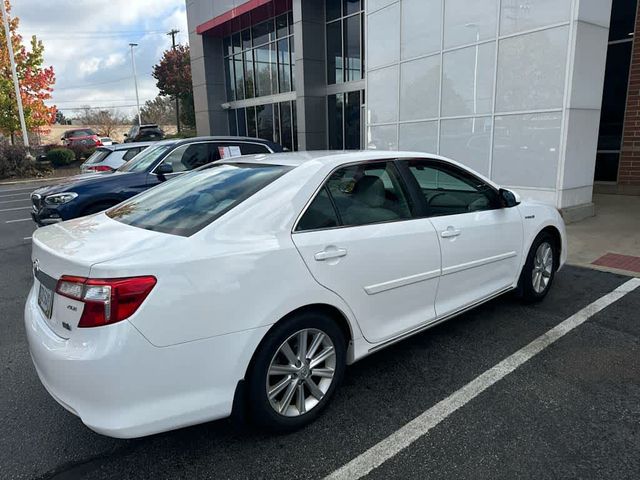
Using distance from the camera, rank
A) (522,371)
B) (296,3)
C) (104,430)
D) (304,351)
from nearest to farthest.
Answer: (104,430) → (304,351) → (522,371) → (296,3)

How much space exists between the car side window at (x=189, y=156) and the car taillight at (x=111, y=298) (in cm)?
556

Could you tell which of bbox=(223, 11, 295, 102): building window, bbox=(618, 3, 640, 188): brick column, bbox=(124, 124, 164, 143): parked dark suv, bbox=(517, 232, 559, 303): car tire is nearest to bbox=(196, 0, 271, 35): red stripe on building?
bbox=(223, 11, 295, 102): building window

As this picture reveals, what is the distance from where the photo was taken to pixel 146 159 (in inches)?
297

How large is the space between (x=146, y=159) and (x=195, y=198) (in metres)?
5.01

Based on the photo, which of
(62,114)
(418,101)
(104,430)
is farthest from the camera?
(62,114)

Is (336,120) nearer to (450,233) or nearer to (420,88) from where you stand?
(420,88)

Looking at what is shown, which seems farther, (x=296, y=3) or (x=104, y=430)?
(x=296, y=3)

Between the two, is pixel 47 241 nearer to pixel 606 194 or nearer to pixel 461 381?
pixel 461 381

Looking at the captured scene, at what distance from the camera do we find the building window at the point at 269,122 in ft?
66.8

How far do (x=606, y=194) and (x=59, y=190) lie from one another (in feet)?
37.4

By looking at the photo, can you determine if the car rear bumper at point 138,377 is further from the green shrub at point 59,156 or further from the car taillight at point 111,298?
the green shrub at point 59,156

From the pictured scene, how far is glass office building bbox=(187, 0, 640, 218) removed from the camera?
8281mm

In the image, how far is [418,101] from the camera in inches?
438

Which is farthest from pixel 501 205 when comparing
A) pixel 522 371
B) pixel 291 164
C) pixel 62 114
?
pixel 62 114
